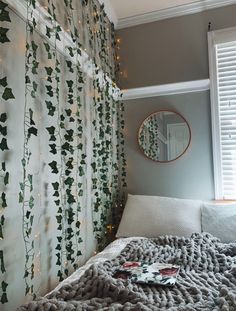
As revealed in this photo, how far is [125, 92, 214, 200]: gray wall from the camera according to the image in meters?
2.52

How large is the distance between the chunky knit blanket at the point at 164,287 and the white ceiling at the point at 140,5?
2.15 meters

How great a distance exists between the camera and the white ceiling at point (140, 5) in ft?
8.42

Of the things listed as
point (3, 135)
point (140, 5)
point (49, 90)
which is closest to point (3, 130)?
point (3, 135)

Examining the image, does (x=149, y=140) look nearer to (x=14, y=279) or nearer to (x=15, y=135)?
(x=15, y=135)

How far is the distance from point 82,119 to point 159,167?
0.98 m

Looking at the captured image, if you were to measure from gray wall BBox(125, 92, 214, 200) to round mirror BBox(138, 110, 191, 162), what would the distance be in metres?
0.05

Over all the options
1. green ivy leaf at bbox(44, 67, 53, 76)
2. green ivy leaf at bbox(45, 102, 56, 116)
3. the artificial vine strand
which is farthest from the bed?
green ivy leaf at bbox(44, 67, 53, 76)

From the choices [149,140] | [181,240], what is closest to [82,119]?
[149,140]

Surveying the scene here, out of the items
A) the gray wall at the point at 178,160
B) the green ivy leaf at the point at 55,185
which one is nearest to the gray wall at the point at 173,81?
the gray wall at the point at 178,160

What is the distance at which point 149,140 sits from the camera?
268 centimetres

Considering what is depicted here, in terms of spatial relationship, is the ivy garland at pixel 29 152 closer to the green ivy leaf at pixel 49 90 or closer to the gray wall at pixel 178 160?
the green ivy leaf at pixel 49 90

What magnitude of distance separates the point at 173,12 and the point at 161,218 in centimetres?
193

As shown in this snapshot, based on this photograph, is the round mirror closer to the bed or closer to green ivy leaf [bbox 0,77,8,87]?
the bed

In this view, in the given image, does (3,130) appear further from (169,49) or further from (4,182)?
(169,49)
